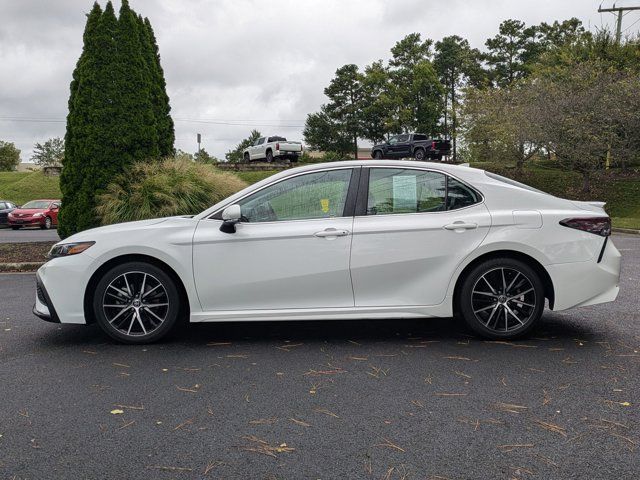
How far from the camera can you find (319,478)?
264cm

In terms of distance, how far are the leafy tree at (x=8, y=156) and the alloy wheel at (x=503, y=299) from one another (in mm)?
78565

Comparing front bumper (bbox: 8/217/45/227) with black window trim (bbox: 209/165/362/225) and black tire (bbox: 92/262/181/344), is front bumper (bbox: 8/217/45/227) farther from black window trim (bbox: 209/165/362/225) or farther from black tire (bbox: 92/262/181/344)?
Result: black window trim (bbox: 209/165/362/225)

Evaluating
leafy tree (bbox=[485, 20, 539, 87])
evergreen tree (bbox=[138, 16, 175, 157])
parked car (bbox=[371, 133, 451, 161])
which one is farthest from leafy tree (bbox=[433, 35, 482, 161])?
evergreen tree (bbox=[138, 16, 175, 157])

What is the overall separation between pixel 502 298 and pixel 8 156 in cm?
7970

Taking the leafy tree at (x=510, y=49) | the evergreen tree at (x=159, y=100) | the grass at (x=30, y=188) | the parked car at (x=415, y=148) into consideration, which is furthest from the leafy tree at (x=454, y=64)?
the evergreen tree at (x=159, y=100)

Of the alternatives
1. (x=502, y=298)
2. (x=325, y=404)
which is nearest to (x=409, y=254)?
(x=502, y=298)

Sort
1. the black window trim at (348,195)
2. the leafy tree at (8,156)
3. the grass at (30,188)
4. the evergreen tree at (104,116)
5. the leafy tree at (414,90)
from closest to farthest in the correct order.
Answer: the black window trim at (348,195)
the evergreen tree at (104,116)
the grass at (30,188)
the leafy tree at (414,90)
the leafy tree at (8,156)

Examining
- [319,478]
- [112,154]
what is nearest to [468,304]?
[319,478]

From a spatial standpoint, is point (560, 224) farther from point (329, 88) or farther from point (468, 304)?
point (329, 88)

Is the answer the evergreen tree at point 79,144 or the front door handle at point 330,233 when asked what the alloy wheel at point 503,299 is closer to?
the front door handle at point 330,233

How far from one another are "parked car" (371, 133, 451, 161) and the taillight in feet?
92.8

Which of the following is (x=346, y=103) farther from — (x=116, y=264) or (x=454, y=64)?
(x=116, y=264)

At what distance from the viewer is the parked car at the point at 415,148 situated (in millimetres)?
32719

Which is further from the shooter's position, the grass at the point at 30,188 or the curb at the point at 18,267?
the grass at the point at 30,188
